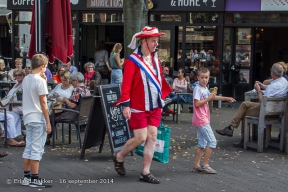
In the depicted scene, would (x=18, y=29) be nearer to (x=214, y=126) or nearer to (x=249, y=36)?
(x=249, y=36)

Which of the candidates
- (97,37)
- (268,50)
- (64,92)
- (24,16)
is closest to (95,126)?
(64,92)

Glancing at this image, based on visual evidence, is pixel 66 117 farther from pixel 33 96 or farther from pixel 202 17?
pixel 202 17

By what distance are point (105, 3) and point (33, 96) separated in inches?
412

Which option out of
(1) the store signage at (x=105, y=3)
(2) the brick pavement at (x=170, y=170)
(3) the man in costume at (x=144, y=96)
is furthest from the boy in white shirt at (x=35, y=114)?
(1) the store signage at (x=105, y=3)

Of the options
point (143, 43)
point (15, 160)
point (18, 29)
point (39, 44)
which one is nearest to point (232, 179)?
point (143, 43)

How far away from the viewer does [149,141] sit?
670cm

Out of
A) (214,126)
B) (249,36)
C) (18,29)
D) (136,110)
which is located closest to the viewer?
(136,110)

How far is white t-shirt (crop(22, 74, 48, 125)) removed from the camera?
6.28m

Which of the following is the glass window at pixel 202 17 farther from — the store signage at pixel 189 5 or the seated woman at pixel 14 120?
the seated woman at pixel 14 120

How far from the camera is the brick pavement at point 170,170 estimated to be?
21.6 feet

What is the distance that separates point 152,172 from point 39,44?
3146 millimetres

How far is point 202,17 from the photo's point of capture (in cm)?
1576

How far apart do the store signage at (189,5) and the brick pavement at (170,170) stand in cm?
686

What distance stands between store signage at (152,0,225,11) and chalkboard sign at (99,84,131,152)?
8.02 m
